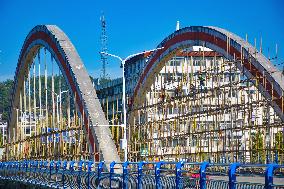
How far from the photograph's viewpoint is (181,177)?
1702 cm

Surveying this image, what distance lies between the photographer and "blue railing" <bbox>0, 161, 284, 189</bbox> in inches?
561

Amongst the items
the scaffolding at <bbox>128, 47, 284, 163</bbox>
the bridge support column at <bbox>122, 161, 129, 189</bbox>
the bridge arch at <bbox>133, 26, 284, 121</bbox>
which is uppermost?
Answer: the bridge arch at <bbox>133, 26, 284, 121</bbox>

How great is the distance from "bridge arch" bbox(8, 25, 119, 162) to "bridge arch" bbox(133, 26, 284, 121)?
5037 millimetres

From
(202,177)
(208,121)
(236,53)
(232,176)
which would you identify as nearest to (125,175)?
(202,177)

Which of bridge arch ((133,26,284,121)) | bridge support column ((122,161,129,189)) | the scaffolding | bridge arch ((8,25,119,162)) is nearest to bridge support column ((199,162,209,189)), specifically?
bridge support column ((122,161,129,189))

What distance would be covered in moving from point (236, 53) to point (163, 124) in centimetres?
1008

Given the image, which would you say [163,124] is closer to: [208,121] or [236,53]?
[208,121]

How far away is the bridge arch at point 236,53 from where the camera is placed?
28.1 m

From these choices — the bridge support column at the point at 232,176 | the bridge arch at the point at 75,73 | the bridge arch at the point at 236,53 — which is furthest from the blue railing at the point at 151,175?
the bridge arch at the point at 236,53

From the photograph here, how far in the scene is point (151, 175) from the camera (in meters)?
18.8

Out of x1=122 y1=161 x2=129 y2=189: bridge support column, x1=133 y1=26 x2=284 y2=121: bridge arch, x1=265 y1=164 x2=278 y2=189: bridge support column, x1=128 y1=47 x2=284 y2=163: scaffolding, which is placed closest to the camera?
x1=265 y1=164 x2=278 y2=189: bridge support column

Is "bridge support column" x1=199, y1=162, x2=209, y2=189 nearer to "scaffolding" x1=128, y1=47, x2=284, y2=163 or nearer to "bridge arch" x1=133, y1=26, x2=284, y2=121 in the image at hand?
"scaffolding" x1=128, y1=47, x2=284, y2=163

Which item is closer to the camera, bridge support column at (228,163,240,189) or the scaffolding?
bridge support column at (228,163,240,189)

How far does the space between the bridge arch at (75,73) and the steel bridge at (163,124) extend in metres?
0.06
